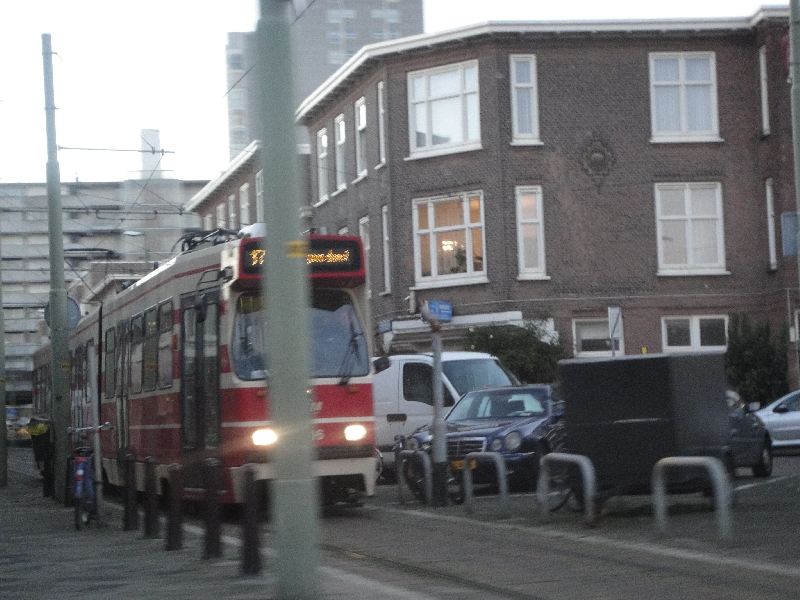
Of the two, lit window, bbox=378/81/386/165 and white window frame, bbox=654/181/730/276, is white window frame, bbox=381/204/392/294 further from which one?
white window frame, bbox=654/181/730/276

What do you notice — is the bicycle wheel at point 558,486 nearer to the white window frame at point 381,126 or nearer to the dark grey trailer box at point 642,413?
the dark grey trailer box at point 642,413

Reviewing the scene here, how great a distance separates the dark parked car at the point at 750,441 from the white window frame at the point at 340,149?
2406 centimetres

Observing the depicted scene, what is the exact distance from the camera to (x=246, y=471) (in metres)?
9.53

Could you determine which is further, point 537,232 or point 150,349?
point 537,232

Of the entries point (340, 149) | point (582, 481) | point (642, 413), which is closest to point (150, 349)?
point (582, 481)

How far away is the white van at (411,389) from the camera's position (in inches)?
840

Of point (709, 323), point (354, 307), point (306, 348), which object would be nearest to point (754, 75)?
point (709, 323)

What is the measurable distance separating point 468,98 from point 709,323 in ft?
29.1

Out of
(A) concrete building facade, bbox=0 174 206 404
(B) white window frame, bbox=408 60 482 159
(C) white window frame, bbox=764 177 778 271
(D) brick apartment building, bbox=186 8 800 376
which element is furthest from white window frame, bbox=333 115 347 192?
(A) concrete building facade, bbox=0 174 206 404

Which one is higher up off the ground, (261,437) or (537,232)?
(537,232)

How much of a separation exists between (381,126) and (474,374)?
17244 mm

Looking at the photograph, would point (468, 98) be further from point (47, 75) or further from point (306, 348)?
point (306, 348)

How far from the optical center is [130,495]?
1396 cm

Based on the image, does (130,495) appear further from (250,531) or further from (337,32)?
(337,32)
